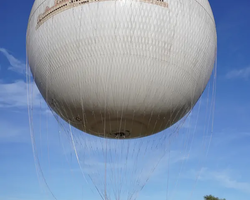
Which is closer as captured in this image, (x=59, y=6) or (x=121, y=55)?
(x=121, y=55)

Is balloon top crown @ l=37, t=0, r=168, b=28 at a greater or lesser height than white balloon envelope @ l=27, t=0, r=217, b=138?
greater

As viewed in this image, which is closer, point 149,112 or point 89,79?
point 89,79

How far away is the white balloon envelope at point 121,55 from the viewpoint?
11.6 m

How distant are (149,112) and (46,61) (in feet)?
15.0

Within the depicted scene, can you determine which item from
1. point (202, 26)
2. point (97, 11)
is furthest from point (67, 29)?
point (202, 26)

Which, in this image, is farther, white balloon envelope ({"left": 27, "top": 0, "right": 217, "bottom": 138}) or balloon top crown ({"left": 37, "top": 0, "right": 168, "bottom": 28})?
balloon top crown ({"left": 37, "top": 0, "right": 168, "bottom": 28})

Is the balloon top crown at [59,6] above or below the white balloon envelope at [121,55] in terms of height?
above

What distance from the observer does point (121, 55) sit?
11.8 metres

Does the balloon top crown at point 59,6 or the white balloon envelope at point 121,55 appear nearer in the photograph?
the white balloon envelope at point 121,55

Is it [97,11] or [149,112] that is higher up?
[97,11]

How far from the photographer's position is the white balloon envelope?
38.2ft

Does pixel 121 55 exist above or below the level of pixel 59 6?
below

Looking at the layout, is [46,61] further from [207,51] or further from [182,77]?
[207,51]

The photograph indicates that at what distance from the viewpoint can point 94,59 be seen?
11867 mm
